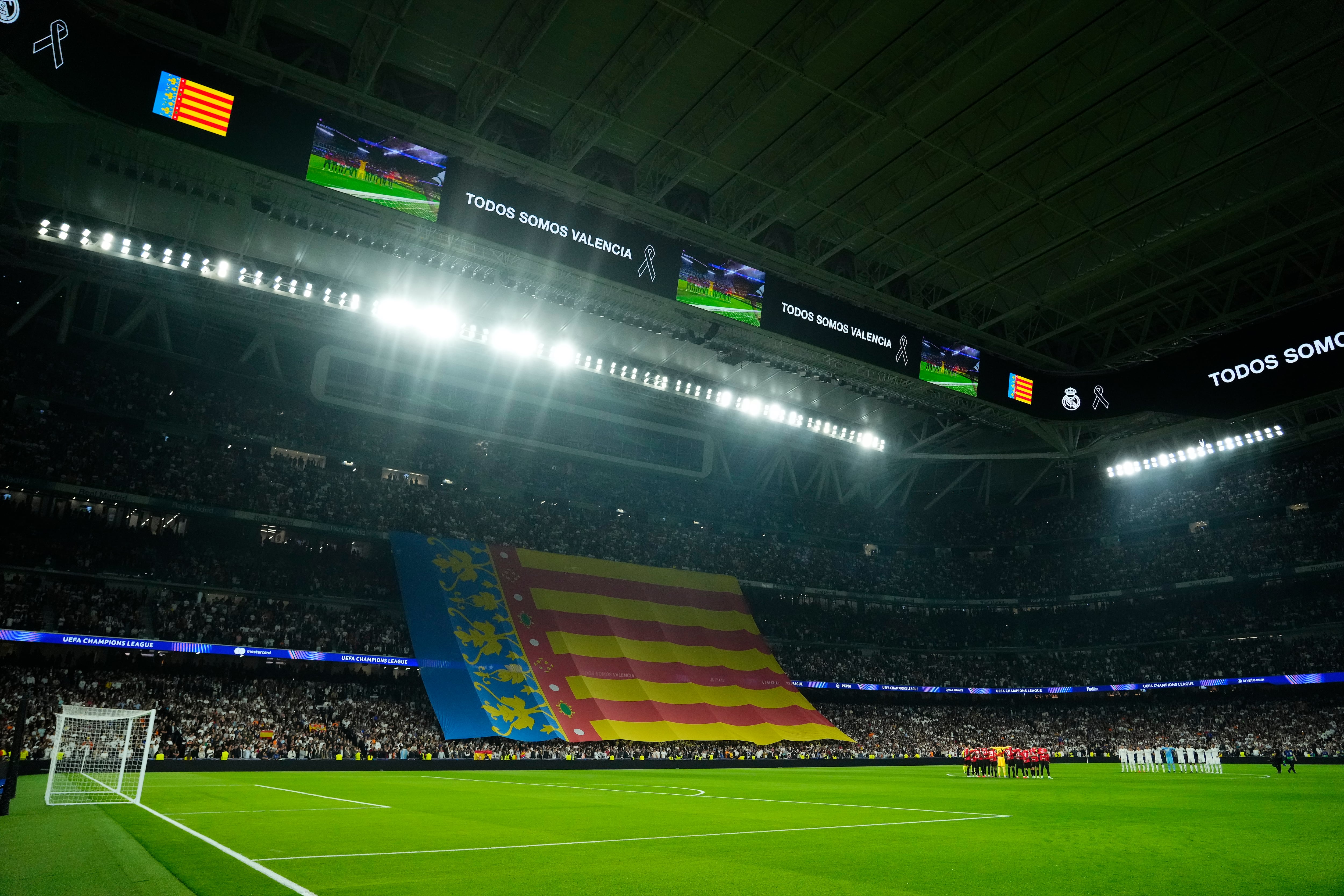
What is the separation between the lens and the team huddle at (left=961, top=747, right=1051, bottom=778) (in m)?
27.9

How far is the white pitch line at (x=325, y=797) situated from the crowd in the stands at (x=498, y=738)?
5.44 metres

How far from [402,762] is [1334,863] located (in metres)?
27.6

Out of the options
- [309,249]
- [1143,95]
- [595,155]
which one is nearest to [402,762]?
[309,249]

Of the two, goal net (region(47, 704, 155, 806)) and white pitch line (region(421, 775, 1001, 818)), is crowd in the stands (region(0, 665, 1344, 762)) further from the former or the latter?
white pitch line (region(421, 775, 1001, 818))

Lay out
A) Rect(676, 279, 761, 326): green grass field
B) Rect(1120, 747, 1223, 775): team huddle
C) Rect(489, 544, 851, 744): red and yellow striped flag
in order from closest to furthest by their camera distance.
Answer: Rect(676, 279, 761, 326): green grass field < Rect(1120, 747, 1223, 775): team huddle < Rect(489, 544, 851, 744): red and yellow striped flag

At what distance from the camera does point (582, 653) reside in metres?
38.8

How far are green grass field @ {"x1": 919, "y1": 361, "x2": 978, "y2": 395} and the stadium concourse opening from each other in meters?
0.20

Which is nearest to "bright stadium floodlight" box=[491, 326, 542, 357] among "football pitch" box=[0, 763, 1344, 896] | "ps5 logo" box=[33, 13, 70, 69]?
"football pitch" box=[0, 763, 1344, 896]

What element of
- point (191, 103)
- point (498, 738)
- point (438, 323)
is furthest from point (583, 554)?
point (191, 103)

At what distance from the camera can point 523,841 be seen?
1012 centimetres

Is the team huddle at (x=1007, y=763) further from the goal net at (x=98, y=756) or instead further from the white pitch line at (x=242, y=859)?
the goal net at (x=98, y=756)

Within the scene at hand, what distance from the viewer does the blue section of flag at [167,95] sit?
15.2 meters

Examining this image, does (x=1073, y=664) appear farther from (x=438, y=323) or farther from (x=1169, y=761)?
(x=438, y=323)

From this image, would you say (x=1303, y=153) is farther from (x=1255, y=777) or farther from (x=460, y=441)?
(x=460, y=441)
